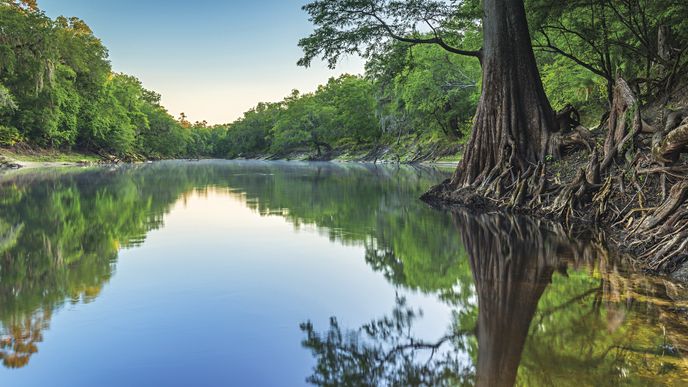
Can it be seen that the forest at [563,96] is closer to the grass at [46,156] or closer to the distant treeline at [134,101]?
the distant treeline at [134,101]

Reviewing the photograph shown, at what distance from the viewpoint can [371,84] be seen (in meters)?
23.4

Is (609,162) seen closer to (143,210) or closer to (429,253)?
(429,253)

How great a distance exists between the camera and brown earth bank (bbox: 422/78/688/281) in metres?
5.95

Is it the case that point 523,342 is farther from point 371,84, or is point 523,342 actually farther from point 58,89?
point 58,89

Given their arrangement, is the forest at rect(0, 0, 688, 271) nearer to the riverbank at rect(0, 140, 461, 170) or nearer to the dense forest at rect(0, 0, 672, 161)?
the dense forest at rect(0, 0, 672, 161)

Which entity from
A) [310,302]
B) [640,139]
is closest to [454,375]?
[310,302]

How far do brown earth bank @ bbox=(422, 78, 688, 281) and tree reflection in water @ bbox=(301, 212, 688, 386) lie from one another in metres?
1.08

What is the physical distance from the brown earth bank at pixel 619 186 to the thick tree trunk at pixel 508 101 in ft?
1.33

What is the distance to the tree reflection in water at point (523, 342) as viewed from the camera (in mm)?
3006

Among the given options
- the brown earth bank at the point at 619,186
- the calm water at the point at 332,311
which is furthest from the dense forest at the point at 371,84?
the calm water at the point at 332,311

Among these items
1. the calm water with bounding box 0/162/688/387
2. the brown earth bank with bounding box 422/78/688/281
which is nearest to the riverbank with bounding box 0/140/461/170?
the brown earth bank with bounding box 422/78/688/281

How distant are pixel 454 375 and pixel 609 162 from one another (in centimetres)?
760

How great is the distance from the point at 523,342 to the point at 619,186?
6025 millimetres

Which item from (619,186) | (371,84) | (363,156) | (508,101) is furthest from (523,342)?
(363,156)
